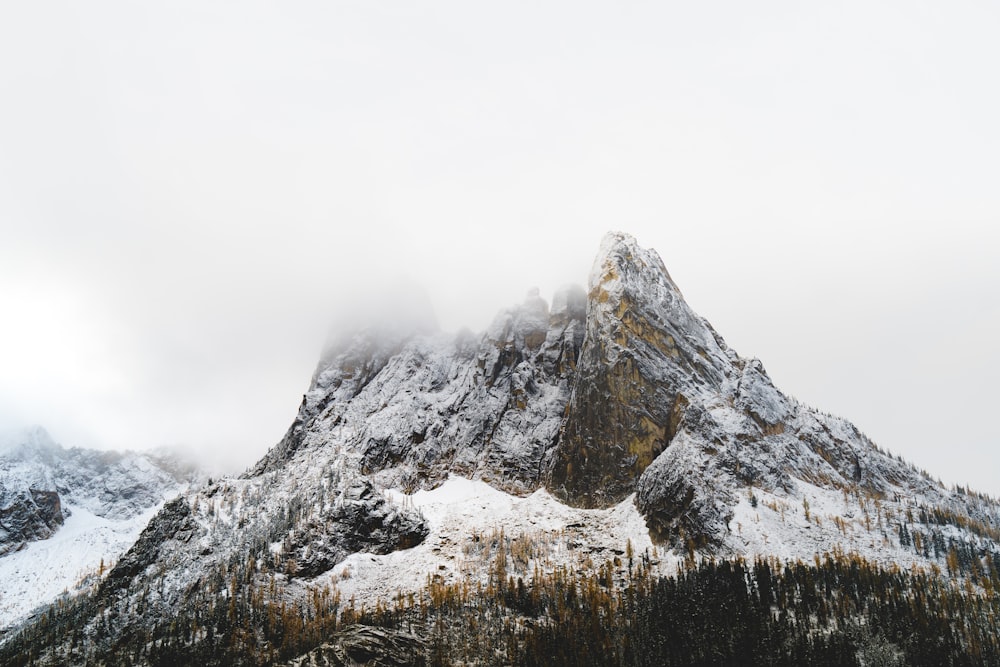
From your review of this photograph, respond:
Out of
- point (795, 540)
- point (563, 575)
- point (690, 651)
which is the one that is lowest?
point (690, 651)

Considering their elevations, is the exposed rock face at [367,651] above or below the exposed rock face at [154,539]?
below

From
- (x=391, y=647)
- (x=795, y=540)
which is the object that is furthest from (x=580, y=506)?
(x=391, y=647)

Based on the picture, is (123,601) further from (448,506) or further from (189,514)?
(448,506)

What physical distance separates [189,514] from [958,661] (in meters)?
172

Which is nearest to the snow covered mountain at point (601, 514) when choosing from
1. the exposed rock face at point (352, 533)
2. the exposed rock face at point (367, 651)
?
the exposed rock face at point (352, 533)

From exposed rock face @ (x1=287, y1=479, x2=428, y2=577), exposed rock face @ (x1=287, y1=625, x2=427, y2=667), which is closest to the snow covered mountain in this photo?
exposed rock face @ (x1=287, y1=479, x2=428, y2=577)

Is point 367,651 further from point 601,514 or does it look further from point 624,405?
point 624,405

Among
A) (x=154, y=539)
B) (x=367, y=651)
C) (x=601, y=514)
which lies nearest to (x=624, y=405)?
(x=601, y=514)

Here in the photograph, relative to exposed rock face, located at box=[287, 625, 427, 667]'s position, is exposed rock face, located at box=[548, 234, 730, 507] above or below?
above

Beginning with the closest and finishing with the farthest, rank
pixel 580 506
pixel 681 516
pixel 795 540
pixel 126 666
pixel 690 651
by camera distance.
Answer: pixel 690 651 → pixel 126 666 → pixel 795 540 → pixel 681 516 → pixel 580 506

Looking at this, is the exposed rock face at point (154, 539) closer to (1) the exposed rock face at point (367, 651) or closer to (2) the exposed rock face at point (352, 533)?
(2) the exposed rock face at point (352, 533)

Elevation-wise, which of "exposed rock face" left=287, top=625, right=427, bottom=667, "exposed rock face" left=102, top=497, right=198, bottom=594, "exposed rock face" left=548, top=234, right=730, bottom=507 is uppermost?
"exposed rock face" left=548, top=234, right=730, bottom=507

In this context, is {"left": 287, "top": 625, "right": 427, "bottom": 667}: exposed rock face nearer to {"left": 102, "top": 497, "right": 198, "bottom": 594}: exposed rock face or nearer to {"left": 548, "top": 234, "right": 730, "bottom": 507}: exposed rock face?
{"left": 548, "top": 234, "right": 730, "bottom": 507}: exposed rock face

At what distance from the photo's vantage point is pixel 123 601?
529 feet
